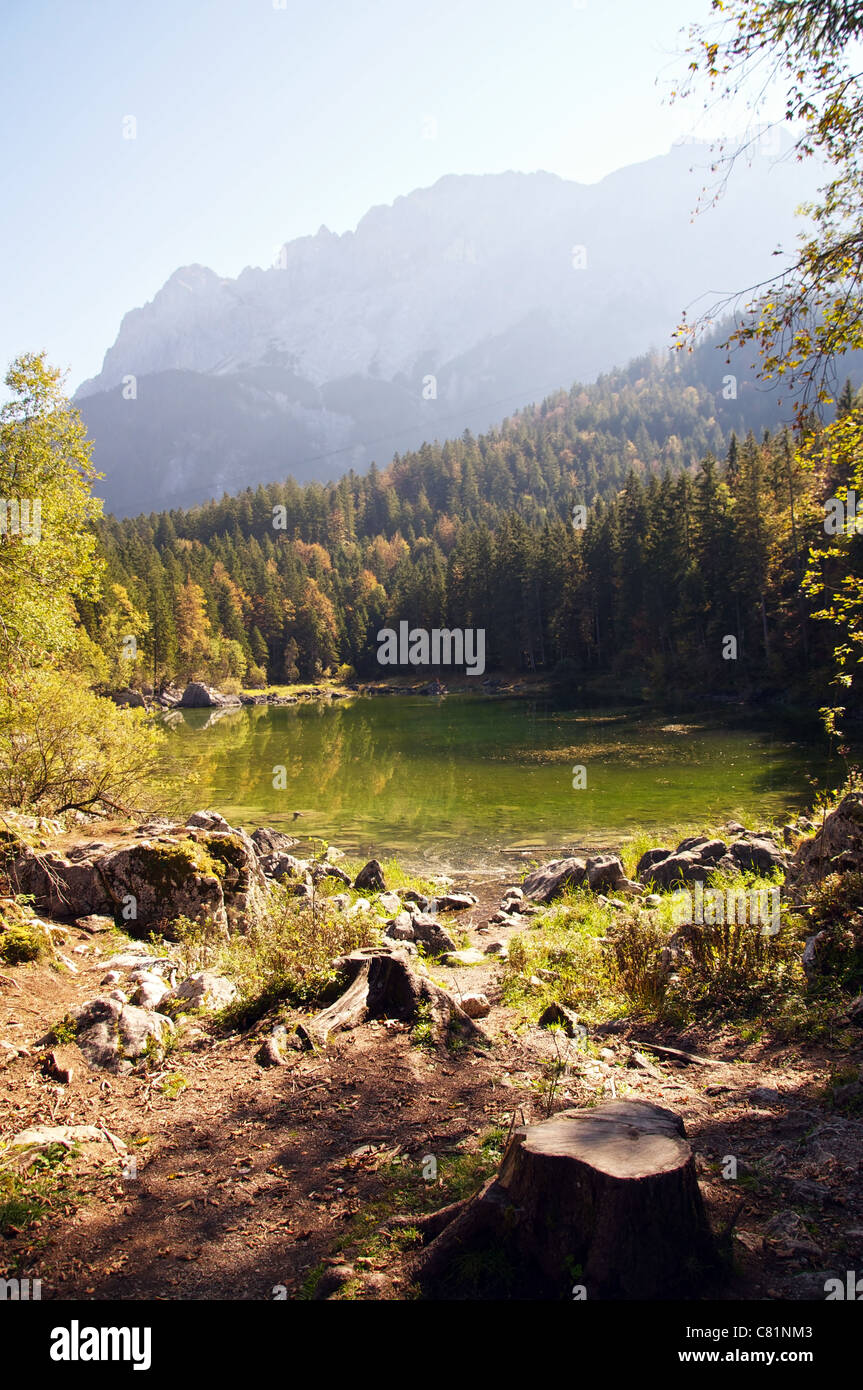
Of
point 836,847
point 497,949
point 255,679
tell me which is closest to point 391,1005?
point 497,949

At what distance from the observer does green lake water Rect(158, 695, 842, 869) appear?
23000 mm

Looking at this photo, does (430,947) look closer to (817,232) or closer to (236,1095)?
(236,1095)

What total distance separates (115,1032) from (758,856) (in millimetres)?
10970

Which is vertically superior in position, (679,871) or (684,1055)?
(684,1055)

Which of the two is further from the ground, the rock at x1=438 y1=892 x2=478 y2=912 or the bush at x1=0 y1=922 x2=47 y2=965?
the bush at x1=0 y1=922 x2=47 y2=965

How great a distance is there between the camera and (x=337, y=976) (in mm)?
8289

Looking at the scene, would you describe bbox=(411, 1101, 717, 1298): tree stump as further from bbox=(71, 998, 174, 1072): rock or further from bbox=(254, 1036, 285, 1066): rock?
bbox=(71, 998, 174, 1072): rock

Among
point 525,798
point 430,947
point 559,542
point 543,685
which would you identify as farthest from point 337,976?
point 559,542

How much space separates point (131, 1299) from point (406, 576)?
11029cm

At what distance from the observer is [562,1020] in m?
7.57

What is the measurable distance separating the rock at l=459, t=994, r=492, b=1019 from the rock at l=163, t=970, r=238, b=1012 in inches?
101

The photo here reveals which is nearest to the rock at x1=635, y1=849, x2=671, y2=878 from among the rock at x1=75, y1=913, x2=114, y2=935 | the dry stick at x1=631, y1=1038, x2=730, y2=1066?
the dry stick at x1=631, y1=1038, x2=730, y2=1066

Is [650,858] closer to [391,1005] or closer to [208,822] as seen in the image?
[208,822]
